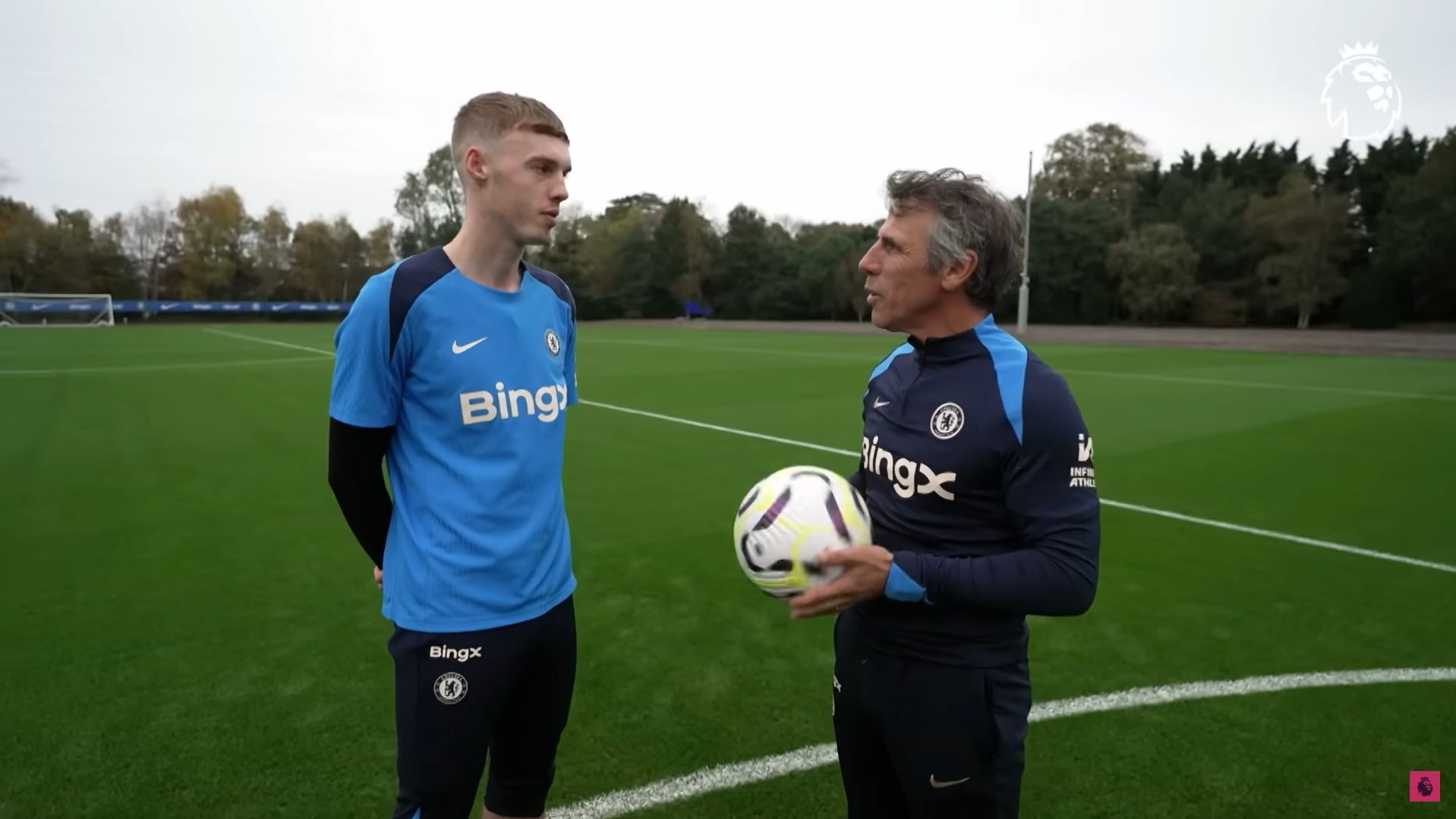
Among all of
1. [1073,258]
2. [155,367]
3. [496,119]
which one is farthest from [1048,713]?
[1073,258]

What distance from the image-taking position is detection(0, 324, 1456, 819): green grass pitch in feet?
11.8

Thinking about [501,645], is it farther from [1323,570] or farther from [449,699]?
[1323,570]

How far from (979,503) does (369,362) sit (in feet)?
5.42

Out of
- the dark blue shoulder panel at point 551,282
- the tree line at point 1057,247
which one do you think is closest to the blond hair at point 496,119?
the dark blue shoulder panel at point 551,282

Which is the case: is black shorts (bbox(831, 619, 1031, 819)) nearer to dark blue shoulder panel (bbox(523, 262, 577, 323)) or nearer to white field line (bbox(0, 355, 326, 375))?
dark blue shoulder panel (bbox(523, 262, 577, 323))

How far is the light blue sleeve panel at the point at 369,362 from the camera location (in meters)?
2.26

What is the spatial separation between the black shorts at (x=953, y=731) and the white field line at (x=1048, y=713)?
60.0 inches

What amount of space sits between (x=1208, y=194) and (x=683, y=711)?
6252cm

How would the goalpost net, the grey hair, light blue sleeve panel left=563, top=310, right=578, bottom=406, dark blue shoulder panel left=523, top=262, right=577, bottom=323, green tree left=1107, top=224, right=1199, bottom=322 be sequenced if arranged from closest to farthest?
the grey hair < dark blue shoulder panel left=523, top=262, right=577, bottom=323 < light blue sleeve panel left=563, top=310, right=578, bottom=406 < the goalpost net < green tree left=1107, top=224, right=1199, bottom=322

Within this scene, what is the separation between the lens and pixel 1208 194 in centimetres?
5553

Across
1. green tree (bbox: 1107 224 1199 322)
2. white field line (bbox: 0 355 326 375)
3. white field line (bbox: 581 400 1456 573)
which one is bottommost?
white field line (bbox: 581 400 1456 573)

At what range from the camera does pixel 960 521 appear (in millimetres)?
2160

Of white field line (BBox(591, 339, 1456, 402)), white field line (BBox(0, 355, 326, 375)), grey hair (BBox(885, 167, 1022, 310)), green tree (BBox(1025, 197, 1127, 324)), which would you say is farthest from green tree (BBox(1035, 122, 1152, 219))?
grey hair (BBox(885, 167, 1022, 310))

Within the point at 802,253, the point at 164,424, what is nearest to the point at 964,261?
the point at 164,424
